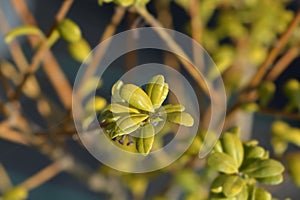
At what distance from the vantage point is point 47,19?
222cm

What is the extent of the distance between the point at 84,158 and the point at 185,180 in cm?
119

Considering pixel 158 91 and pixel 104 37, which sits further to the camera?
pixel 104 37

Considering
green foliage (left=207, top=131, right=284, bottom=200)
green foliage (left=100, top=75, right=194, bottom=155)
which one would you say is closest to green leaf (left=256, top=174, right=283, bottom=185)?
green foliage (left=207, top=131, right=284, bottom=200)

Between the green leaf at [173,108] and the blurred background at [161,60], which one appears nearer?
the green leaf at [173,108]

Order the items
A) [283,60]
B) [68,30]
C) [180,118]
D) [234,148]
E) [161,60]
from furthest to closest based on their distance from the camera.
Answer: [161,60]
[283,60]
[68,30]
[234,148]
[180,118]

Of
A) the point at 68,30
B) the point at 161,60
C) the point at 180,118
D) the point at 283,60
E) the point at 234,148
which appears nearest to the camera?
the point at 180,118

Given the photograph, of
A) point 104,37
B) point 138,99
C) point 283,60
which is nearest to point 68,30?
point 104,37

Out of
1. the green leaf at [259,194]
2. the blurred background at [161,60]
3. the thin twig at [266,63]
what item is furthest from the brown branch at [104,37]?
the green leaf at [259,194]

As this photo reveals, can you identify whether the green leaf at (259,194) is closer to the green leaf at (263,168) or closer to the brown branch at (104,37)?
the green leaf at (263,168)

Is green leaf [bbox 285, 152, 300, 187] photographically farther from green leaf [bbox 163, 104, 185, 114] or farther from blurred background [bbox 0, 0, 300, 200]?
green leaf [bbox 163, 104, 185, 114]

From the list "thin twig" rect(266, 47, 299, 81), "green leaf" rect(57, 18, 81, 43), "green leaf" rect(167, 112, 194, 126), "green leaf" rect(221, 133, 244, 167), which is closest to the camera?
"green leaf" rect(167, 112, 194, 126)

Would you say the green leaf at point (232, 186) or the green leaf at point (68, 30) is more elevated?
the green leaf at point (68, 30)

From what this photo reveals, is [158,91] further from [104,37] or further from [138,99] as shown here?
[104,37]

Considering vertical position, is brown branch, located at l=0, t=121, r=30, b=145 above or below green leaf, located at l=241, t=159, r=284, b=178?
above
